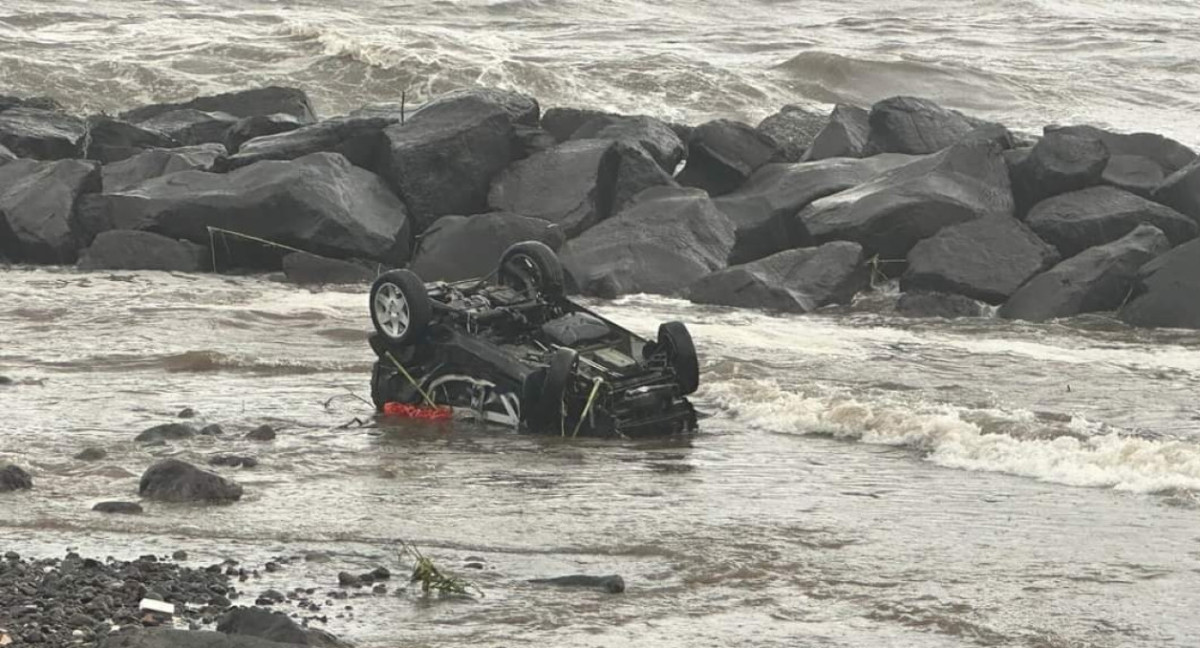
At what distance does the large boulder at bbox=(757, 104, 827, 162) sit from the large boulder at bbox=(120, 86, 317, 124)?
263 inches

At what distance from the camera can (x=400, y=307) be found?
14.0m

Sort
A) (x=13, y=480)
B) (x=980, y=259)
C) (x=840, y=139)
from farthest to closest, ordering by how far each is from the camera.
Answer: (x=840, y=139), (x=980, y=259), (x=13, y=480)

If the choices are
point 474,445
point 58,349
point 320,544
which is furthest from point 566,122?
point 320,544

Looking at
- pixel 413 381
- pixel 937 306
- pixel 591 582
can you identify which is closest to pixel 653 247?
pixel 937 306

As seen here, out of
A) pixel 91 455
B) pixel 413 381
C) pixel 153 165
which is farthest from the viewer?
pixel 153 165

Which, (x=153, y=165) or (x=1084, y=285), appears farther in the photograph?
(x=153, y=165)

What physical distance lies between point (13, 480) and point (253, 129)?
1388cm

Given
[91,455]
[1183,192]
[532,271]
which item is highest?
[1183,192]

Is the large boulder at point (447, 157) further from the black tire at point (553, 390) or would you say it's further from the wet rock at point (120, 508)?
the wet rock at point (120, 508)

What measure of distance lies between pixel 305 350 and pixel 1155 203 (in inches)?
386

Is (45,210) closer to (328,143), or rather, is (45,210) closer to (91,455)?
(328,143)

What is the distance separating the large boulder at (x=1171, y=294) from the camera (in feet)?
61.2

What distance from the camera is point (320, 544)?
1020cm

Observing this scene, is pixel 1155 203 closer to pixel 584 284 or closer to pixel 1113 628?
pixel 584 284
